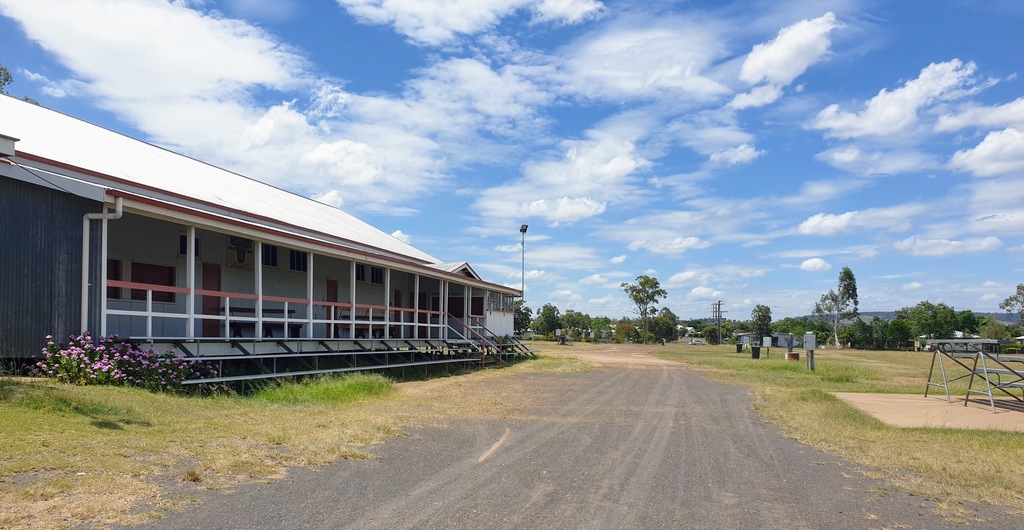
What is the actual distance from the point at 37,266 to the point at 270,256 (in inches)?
298

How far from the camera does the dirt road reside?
614 cm

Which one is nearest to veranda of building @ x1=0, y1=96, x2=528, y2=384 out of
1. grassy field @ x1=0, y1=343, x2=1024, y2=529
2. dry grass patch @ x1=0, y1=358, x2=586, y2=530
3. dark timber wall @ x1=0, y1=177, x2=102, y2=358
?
dark timber wall @ x1=0, y1=177, x2=102, y2=358

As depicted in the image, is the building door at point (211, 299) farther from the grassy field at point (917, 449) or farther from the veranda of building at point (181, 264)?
the grassy field at point (917, 449)

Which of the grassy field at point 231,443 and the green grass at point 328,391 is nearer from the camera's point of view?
the grassy field at point 231,443

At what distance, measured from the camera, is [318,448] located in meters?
8.83

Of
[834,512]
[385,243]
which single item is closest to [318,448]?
[834,512]

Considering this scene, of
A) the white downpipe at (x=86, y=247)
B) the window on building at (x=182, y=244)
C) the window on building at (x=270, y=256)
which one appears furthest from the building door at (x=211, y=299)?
the white downpipe at (x=86, y=247)

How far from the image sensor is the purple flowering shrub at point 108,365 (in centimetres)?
1166

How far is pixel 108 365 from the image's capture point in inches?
463

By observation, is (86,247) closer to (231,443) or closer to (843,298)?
(231,443)

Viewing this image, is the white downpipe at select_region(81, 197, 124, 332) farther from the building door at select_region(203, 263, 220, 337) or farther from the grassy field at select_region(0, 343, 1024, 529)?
the building door at select_region(203, 263, 220, 337)

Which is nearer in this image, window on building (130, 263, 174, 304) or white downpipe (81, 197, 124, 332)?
white downpipe (81, 197, 124, 332)

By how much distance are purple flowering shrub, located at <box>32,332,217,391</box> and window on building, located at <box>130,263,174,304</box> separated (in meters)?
3.17

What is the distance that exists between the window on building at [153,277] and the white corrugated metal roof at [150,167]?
1.80 meters
